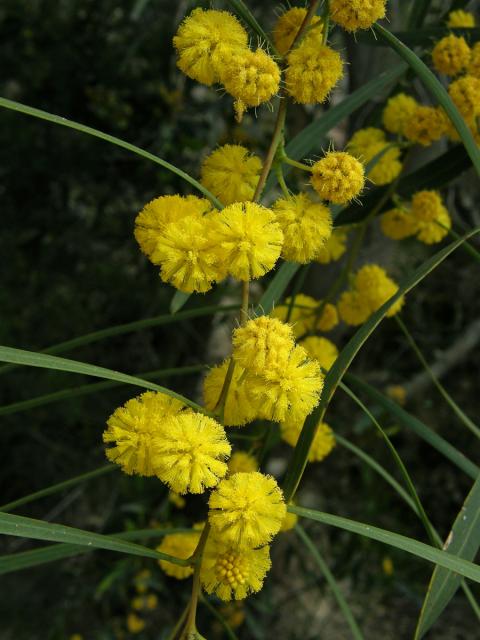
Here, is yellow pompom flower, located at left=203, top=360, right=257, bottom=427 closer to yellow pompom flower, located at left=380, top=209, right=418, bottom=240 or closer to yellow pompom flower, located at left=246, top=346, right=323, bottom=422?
yellow pompom flower, located at left=246, top=346, right=323, bottom=422

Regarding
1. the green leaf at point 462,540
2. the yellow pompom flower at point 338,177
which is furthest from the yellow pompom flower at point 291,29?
the green leaf at point 462,540

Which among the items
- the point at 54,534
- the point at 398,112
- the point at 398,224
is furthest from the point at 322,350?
the point at 54,534

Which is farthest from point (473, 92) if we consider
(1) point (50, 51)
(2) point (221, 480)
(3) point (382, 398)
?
(1) point (50, 51)

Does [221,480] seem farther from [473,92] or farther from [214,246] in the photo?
[473,92]

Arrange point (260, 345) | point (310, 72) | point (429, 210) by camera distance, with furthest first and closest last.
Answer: point (429, 210), point (310, 72), point (260, 345)

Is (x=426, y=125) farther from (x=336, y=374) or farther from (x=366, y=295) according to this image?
(x=336, y=374)

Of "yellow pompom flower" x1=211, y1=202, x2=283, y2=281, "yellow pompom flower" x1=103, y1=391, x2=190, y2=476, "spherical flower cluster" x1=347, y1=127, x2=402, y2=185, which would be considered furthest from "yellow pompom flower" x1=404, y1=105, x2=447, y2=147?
"yellow pompom flower" x1=103, y1=391, x2=190, y2=476
